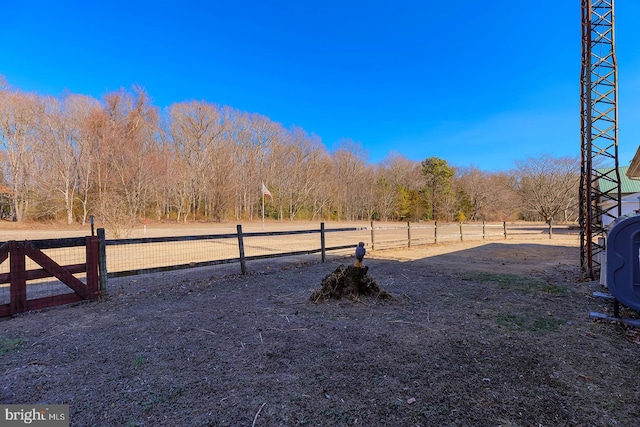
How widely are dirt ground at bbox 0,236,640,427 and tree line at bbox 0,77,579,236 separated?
11.6m

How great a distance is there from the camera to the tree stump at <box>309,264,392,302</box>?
15.8 ft

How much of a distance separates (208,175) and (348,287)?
37029mm

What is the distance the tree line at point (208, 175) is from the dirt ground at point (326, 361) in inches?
456

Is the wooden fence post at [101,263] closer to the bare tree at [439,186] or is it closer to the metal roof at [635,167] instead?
the metal roof at [635,167]

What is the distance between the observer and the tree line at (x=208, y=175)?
26.8m

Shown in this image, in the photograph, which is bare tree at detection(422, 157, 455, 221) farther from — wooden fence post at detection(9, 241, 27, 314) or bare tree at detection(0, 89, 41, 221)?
wooden fence post at detection(9, 241, 27, 314)

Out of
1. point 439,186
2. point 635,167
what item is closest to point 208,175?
point 439,186

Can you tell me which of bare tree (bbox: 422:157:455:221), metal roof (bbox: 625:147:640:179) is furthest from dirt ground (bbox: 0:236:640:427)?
bare tree (bbox: 422:157:455:221)

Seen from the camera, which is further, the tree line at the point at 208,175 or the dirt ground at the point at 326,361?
the tree line at the point at 208,175

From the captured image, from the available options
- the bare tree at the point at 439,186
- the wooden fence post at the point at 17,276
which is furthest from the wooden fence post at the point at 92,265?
the bare tree at the point at 439,186

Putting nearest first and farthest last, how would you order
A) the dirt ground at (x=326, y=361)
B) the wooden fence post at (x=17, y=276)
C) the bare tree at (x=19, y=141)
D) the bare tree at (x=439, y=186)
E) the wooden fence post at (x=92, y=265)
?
the dirt ground at (x=326, y=361)
the wooden fence post at (x=17, y=276)
the wooden fence post at (x=92, y=265)
the bare tree at (x=19, y=141)
the bare tree at (x=439, y=186)

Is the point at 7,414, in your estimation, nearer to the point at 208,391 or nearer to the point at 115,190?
the point at 208,391

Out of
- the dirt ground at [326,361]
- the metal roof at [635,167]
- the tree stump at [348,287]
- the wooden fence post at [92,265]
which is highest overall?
the metal roof at [635,167]

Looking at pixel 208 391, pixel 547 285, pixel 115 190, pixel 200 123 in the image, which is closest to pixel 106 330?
pixel 208 391
